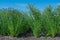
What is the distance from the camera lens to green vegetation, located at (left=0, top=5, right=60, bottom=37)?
39.0 ft

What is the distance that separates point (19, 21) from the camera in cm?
1199

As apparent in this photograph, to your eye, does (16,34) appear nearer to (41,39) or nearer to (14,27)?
(14,27)

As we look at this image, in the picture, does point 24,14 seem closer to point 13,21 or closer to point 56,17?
point 13,21

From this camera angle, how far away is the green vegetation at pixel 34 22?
Result: 11.9 meters

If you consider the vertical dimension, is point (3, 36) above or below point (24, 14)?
below

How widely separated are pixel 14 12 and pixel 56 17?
199 cm

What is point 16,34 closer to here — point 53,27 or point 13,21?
point 13,21

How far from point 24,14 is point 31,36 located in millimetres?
1074

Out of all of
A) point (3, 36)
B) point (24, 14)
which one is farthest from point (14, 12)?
point (3, 36)

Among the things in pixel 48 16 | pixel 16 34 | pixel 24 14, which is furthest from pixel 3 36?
pixel 48 16

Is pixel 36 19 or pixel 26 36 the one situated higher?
pixel 36 19

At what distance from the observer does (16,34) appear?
12.2 m

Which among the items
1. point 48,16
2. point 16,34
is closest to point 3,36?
point 16,34

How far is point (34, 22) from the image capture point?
11.9m
